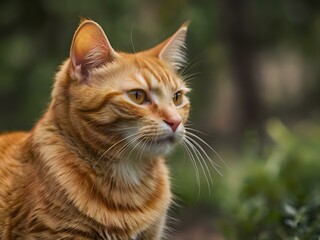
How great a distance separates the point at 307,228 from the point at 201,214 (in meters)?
3.48

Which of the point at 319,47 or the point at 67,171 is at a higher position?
the point at 67,171

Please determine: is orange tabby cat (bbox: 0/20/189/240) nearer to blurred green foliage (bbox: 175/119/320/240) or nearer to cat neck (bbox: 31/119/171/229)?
cat neck (bbox: 31/119/171/229)

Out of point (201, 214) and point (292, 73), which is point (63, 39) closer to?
point (201, 214)

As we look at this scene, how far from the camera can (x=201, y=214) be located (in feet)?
23.0

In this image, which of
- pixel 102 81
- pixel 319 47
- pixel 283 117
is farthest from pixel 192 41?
pixel 102 81

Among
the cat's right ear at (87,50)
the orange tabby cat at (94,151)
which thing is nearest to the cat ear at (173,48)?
the orange tabby cat at (94,151)

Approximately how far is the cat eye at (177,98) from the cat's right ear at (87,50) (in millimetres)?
364

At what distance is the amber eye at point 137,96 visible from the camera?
3.04 m

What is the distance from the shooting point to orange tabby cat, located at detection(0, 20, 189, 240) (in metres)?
3.00

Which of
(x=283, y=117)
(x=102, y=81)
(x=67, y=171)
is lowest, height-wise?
(x=283, y=117)

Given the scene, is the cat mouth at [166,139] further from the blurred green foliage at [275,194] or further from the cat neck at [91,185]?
the blurred green foliage at [275,194]

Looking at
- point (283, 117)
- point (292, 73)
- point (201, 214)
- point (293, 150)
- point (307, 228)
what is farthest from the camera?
point (292, 73)

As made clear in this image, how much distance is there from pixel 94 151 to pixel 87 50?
481mm

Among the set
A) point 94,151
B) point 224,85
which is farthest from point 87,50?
point 224,85
